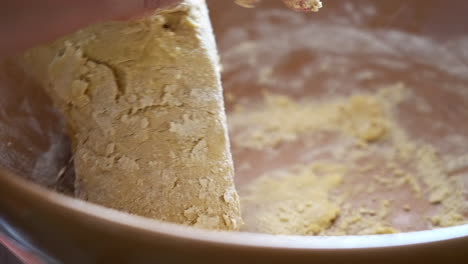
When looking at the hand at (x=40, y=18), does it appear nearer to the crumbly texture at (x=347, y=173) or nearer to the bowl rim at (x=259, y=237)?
the bowl rim at (x=259, y=237)

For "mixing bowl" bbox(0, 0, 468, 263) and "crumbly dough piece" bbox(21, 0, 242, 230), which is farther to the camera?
"crumbly dough piece" bbox(21, 0, 242, 230)

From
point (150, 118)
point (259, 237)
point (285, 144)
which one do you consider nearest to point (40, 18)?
point (150, 118)

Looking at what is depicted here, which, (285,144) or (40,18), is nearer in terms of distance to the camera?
(40,18)

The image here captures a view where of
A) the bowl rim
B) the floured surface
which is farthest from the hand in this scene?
the floured surface

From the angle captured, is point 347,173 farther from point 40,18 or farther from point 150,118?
point 40,18

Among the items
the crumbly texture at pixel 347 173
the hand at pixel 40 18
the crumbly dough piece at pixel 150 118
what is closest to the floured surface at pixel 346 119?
the crumbly texture at pixel 347 173

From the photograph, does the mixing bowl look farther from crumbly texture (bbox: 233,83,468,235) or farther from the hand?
the hand

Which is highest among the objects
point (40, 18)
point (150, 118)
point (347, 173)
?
point (40, 18)
